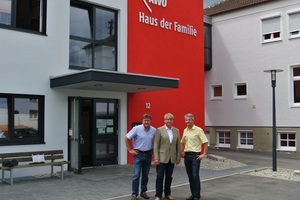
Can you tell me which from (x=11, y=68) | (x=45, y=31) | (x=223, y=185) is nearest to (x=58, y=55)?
(x=45, y=31)

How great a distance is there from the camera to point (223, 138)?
2202 centimetres

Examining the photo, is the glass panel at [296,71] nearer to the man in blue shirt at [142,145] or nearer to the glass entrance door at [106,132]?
the glass entrance door at [106,132]

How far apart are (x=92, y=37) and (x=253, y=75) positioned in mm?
11064

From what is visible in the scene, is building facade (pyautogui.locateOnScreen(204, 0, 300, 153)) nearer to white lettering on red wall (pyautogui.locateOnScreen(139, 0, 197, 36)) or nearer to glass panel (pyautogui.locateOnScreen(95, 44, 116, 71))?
white lettering on red wall (pyautogui.locateOnScreen(139, 0, 197, 36))

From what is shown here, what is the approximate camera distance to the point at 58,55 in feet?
37.2

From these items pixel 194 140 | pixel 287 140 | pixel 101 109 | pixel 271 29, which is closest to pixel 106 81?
pixel 101 109

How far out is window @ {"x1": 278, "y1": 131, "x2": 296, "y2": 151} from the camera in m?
18.8

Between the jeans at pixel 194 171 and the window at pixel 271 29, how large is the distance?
13.9 m

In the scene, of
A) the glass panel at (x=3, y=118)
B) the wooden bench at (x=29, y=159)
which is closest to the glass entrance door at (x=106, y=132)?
the wooden bench at (x=29, y=159)

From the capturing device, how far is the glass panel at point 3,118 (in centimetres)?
1016

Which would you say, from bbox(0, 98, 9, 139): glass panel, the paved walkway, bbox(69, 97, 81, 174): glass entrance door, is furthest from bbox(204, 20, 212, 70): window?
bbox(0, 98, 9, 139): glass panel

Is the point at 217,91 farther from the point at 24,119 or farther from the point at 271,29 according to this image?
the point at 24,119

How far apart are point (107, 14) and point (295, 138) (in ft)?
37.3

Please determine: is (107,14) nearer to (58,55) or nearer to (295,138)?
(58,55)
